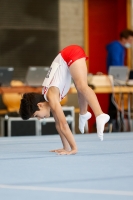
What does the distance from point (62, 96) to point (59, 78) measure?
0.15 meters

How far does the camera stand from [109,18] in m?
10.3

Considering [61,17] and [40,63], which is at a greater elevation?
[61,17]

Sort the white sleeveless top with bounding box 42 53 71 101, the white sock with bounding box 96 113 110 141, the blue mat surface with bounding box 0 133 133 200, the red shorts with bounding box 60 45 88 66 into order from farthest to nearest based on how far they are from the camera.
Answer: the red shorts with bounding box 60 45 88 66
the white sleeveless top with bounding box 42 53 71 101
the white sock with bounding box 96 113 110 141
the blue mat surface with bounding box 0 133 133 200

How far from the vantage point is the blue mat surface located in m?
2.48

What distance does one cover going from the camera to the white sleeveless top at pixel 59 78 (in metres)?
4.25

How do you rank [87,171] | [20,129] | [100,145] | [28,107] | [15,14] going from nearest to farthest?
1. [87,171]
2. [28,107]
3. [100,145]
4. [20,129]
5. [15,14]

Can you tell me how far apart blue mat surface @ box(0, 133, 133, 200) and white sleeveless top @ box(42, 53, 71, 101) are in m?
0.49

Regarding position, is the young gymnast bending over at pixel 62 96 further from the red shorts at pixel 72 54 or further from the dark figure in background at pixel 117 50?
the dark figure in background at pixel 117 50

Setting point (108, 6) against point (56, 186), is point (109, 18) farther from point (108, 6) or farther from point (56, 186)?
point (56, 186)

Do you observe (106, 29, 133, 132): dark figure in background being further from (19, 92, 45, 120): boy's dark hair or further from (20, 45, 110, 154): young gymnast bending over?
(19, 92, 45, 120): boy's dark hair

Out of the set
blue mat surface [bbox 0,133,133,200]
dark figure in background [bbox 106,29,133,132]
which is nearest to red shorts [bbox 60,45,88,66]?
blue mat surface [bbox 0,133,133,200]

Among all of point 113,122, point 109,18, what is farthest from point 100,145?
point 109,18

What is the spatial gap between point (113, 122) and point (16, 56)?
259 cm

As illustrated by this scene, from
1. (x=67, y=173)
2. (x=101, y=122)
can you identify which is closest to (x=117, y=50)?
(x=101, y=122)
